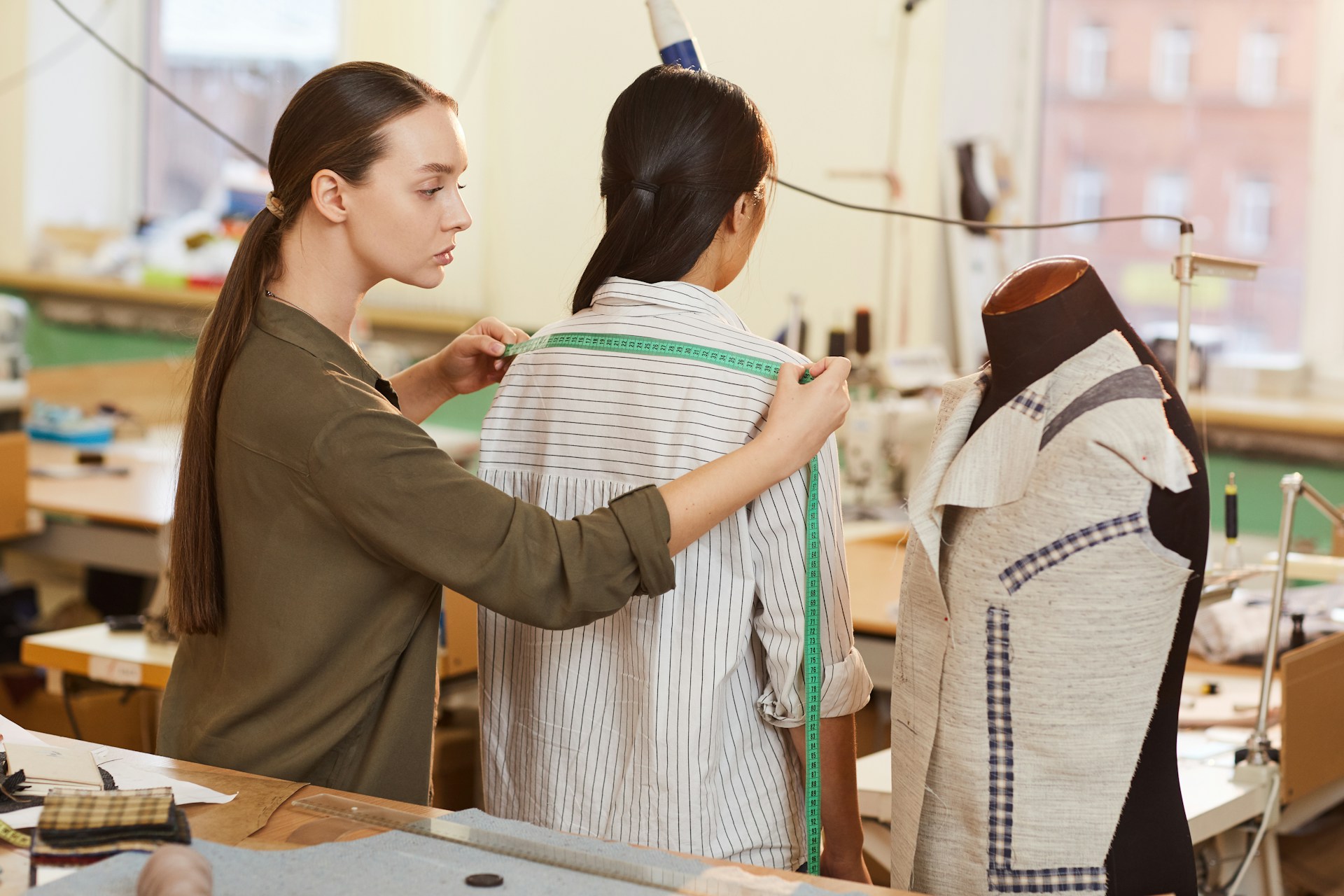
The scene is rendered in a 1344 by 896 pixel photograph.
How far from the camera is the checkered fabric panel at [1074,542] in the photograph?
1091 mm

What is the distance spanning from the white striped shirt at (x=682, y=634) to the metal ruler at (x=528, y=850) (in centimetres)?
22

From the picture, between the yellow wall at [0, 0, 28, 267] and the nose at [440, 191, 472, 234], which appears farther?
the yellow wall at [0, 0, 28, 267]

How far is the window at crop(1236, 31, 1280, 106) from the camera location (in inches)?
141

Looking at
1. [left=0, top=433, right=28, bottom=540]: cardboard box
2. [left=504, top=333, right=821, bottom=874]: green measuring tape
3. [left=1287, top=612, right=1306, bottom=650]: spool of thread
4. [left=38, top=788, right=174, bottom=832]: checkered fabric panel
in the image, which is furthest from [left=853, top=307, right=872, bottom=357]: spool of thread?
[left=38, top=788, right=174, bottom=832]: checkered fabric panel

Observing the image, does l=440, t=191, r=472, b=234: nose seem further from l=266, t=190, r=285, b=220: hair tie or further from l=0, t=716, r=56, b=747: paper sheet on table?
l=0, t=716, r=56, b=747: paper sheet on table

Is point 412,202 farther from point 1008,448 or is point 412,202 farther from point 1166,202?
point 1166,202

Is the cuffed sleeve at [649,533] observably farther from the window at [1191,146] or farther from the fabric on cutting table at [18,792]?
the window at [1191,146]

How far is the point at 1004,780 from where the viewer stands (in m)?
1.15

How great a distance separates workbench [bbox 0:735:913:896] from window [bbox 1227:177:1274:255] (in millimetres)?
3078

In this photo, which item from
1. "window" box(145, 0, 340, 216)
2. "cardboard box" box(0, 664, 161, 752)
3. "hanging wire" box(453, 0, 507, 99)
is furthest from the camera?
"window" box(145, 0, 340, 216)

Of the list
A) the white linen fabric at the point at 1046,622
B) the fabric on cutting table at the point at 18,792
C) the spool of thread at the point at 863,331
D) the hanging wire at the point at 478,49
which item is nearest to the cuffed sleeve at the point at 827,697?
the white linen fabric at the point at 1046,622

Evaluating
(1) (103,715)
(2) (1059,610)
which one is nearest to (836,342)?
(1) (103,715)

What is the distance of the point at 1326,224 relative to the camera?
3518 mm

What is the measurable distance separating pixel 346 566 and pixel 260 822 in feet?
0.75
